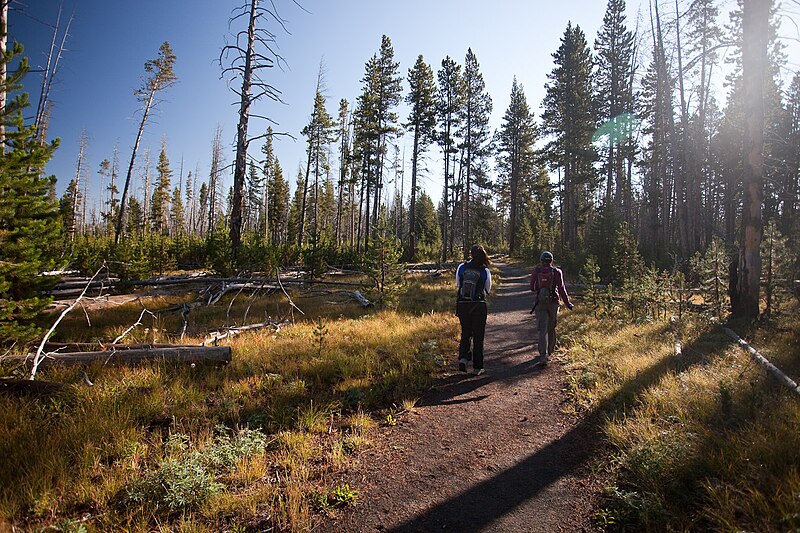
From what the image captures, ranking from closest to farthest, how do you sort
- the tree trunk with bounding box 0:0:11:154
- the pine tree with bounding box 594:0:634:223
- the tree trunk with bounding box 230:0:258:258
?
the tree trunk with bounding box 0:0:11:154 < the tree trunk with bounding box 230:0:258:258 < the pine tree with bounding box 594:0:634:223

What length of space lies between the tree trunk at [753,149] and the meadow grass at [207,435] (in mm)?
7690

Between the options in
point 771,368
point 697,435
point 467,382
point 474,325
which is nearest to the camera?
point 697,435

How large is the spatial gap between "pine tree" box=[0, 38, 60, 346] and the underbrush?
8.71m

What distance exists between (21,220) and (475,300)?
337 inches

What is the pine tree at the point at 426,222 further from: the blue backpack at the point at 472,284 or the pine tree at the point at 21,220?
the pine tree at the point at 21,220

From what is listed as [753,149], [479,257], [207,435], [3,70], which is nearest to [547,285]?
[479,257]

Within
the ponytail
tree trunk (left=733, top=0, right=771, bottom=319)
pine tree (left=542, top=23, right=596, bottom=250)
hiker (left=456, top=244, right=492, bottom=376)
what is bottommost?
hiker (left=456, top=244, right=492, bottom=376)

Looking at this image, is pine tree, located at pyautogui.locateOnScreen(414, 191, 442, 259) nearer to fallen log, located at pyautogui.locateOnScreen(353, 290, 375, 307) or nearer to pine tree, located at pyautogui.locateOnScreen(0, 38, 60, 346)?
fallen log, located at pyautogui.locateOnScreen(353, 290, 375, 307)

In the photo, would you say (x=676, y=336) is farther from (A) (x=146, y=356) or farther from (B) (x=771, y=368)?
(A) (x=146, y=356)

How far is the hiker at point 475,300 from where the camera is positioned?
6.17 m

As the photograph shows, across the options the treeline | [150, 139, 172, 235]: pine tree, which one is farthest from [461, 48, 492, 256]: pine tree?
[150, 139, 172, 235]: pine tree

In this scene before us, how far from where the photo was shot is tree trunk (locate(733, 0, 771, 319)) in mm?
7891

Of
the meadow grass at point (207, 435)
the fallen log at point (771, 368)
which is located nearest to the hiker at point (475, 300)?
the meadow grass at point (207, 435)

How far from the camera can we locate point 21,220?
6.05m
